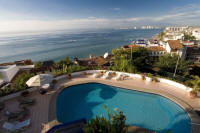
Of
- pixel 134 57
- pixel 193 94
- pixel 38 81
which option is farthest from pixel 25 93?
pixel 134 57

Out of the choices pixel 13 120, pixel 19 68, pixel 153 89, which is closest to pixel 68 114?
pixel 13 120

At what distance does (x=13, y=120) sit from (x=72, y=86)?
213 inches

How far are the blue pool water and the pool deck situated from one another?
412mm

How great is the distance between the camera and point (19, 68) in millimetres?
18453

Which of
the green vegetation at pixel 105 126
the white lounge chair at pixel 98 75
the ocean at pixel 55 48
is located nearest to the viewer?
the green vegetation at pixel 105 126

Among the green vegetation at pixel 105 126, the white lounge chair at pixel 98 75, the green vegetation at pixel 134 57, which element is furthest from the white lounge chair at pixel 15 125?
the green vegetation at pixel 134 57

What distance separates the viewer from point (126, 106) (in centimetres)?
834

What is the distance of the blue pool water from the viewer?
670cm

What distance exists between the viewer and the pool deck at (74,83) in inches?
250

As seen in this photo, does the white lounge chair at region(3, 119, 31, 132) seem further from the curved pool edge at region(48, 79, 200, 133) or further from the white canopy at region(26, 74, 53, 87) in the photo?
the white canopy at region(26, 74, 53, 87)

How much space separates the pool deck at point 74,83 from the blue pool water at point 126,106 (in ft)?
1.35

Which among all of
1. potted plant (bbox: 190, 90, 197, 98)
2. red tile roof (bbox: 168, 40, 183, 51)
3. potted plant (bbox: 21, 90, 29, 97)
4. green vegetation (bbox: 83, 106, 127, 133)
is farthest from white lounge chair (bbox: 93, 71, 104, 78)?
red tile roof (bbox: 168, 40, 183, 51)

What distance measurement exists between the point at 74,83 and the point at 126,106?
19.8 feet

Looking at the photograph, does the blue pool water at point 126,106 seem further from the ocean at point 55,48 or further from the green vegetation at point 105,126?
the ocean at point 55,48
